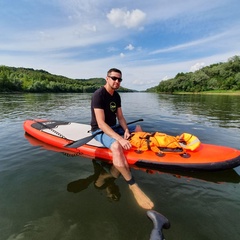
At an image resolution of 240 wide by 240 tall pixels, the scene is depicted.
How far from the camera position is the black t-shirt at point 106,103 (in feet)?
17.1

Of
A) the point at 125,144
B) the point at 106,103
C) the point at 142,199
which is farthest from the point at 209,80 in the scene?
the point at 142,199

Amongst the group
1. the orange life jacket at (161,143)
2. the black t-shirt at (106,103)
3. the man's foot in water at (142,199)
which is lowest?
the man's foot in water at (142,199)

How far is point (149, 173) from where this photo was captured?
504cm

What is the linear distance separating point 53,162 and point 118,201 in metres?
2.75

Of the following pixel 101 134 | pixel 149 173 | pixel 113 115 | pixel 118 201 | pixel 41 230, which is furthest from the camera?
pixel 113 115

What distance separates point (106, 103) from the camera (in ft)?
18.0

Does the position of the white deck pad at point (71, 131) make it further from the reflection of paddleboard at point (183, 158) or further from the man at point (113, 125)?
the man at point (113, 125)

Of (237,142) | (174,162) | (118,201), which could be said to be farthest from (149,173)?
(237,142)

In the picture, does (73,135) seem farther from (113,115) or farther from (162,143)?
(162,143)

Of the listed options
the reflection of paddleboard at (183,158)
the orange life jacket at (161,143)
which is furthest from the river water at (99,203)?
the orange life jacket at (161,143)

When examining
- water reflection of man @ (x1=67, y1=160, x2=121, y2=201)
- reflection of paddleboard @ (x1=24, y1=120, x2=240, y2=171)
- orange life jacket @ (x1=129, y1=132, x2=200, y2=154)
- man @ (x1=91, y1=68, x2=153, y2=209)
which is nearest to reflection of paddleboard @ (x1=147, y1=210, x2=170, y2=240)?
man @ (x1=91, y1=68, x2=153, y2=209)

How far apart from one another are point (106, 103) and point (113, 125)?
2.59 ft

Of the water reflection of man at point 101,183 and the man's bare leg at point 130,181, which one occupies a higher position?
the man's bare leg at point 130,181

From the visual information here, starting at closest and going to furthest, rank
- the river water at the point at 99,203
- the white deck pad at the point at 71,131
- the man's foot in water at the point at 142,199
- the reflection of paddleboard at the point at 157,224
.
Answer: the reflection of paddleboard at the point at 157,224, the river water at the point at 99,203, the man's foot in water at the point at 142,199, the white deck pad at the point at 71,131
